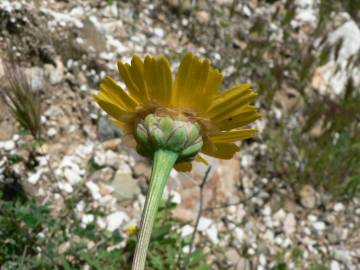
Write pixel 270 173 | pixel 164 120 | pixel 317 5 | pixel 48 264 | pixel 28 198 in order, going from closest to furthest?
pixel 164 120, pixel 48 264, pixel 28 198, pixel 270 173, pixel 317 5

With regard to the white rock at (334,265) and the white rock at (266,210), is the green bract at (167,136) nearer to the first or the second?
the white rock at (266,210)

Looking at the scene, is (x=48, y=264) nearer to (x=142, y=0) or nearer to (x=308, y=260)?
(x=308, y=260)

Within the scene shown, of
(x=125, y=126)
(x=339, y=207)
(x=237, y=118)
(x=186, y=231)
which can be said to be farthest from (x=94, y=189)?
(x=237, y=118)

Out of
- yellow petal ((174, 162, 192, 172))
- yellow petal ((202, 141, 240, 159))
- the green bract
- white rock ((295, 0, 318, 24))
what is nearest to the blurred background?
white rock ((295, 0, 318, 24))

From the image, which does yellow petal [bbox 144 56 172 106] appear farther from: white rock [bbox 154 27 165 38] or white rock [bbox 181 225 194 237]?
white rock [bbox 154 27 165 38]

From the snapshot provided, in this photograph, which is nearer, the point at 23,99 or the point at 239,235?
the point at 23,99

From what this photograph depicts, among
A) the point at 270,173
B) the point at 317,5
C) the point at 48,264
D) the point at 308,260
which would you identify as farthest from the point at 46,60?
the point at 317,5

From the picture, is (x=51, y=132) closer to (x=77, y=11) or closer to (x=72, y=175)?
(x=72, y=175)
